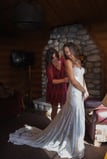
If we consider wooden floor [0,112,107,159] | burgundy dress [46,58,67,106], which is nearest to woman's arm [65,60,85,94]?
wooden floor [0,112,107,159]

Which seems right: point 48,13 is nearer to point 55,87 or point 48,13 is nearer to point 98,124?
point 55,87

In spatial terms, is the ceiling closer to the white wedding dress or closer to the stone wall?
the stone wall

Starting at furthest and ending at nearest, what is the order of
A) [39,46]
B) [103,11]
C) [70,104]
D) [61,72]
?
[39,46] → [103,11] → [61,72] → [70,104]

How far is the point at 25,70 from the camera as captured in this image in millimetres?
7500

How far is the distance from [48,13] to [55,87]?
150 cm

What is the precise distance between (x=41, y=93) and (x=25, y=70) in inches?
27.3

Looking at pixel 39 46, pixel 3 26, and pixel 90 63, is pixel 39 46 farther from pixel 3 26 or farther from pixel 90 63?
pixel 90 63

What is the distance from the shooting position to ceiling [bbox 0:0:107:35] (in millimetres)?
3893

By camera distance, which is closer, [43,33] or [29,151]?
[29,151]

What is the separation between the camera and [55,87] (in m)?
4.87

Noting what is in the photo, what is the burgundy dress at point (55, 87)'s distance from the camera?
473 cm

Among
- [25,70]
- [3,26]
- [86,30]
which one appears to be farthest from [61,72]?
[25,70]

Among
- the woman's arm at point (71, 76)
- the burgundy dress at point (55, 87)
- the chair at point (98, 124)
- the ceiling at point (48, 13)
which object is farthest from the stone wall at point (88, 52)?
the woman's arm at point (71, 76)

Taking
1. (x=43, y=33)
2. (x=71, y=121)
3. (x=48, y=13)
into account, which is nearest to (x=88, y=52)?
(x=48, y=13)
